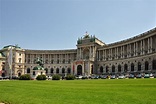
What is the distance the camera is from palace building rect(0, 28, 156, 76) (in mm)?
99125

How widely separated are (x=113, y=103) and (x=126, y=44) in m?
106

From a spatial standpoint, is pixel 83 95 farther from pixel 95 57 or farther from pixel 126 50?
pixel 95 57

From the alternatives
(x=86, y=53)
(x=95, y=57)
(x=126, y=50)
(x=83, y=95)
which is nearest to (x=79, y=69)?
(x=95, y=57)

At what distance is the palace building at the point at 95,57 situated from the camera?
3903 inches

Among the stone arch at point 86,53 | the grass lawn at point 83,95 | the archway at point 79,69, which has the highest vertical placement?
the stone arch at point 86,53

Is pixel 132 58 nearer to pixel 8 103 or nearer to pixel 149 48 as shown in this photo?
pixel 149 48

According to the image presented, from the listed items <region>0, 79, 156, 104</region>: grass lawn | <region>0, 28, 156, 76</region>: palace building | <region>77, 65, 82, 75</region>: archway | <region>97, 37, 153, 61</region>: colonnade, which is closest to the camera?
<region>0, 79, 156, 104</region>: grass lawn

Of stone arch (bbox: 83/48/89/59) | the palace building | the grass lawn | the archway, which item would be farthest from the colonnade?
the grass lawn

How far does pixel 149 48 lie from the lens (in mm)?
96000

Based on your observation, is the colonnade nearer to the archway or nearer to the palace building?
the palace building

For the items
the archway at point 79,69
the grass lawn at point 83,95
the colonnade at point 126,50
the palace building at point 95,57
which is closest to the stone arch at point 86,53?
the palace building at point 95,57

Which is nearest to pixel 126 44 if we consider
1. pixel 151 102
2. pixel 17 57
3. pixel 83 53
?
pixel 83 53

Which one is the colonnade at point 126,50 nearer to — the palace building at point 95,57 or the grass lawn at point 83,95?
the palace building at point 95,57

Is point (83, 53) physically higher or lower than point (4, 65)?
higher
